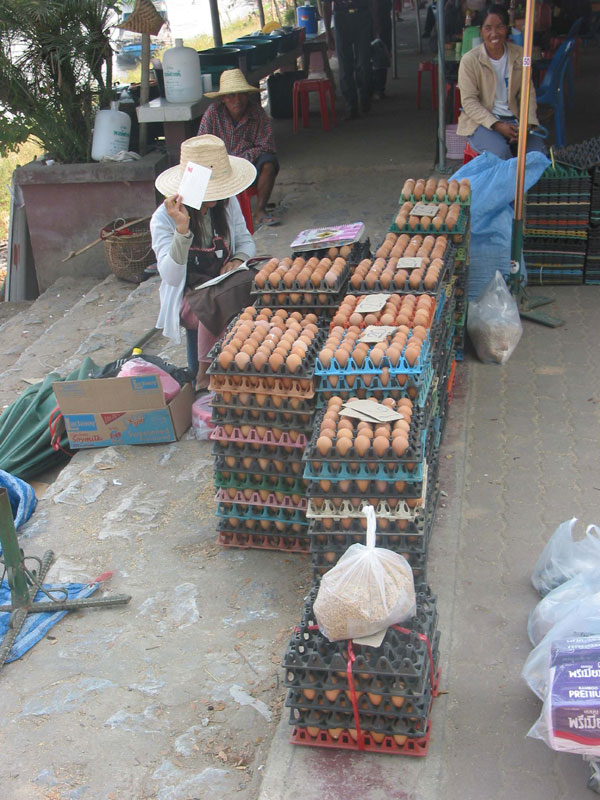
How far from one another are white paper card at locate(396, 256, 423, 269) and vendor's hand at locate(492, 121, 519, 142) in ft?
9.52

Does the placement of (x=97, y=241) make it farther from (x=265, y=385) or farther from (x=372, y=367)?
(x=372, y=367)

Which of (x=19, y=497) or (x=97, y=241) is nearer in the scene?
(x=19, y=497)

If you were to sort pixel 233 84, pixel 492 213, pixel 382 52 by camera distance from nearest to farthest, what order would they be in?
pixel 492 213
pixel 233 84
pixel 382 52

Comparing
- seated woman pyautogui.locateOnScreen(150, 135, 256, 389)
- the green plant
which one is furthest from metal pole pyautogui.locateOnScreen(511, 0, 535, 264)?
the green plant

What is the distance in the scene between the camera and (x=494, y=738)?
2928mm

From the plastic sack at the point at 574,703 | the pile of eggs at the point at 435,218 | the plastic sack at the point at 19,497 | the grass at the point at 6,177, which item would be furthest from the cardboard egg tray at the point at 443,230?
the grass at the point at 6,177

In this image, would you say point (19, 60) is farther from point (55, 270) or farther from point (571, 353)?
point (571, 353)

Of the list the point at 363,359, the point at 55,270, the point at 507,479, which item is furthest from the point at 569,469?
the point at 55,270

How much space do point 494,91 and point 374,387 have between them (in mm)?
4471

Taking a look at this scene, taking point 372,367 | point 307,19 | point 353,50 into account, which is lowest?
point 372,367

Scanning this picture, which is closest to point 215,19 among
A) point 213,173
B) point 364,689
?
point 213,173

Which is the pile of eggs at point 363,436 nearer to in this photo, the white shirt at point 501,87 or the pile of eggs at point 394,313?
the pile of eggs at point 394,313

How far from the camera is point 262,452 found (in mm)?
3982

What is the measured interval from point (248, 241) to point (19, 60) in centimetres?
544
